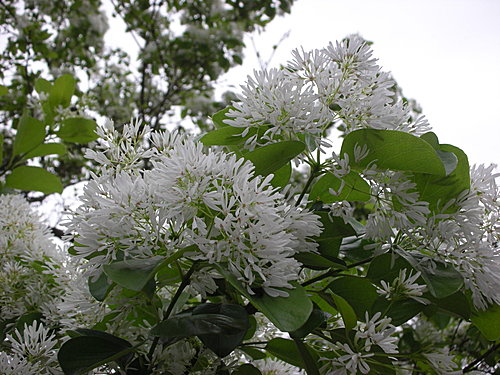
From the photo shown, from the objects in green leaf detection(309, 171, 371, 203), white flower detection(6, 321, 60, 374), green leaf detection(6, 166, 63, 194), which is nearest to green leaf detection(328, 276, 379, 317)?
green leaf detection(309, 171, 371, 203)

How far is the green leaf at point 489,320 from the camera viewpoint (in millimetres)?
615

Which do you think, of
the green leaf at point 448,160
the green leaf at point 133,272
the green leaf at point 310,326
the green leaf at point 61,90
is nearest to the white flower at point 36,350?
the green leaf at point 133,272

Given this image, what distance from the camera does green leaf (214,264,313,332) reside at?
0.46 metres

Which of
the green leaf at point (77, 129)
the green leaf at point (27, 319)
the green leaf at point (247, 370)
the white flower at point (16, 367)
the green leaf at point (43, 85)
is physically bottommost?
the green leaf at point (247, 370)

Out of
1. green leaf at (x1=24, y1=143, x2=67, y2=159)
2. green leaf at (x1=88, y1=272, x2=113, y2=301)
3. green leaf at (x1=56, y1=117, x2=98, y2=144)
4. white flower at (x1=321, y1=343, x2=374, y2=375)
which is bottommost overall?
white flower at (x1=321, y1=343, x2=374, y2=375)

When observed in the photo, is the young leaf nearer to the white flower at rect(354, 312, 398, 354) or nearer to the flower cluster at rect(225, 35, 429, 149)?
the white flower at rect(354, 312, 398, 354)

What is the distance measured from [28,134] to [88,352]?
0.67 meters

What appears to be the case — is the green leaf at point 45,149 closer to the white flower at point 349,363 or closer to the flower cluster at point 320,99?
the flower cluster at point 320,99

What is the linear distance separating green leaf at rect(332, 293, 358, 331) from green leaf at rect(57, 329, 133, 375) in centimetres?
25

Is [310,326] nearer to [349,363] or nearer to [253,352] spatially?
[349,363]

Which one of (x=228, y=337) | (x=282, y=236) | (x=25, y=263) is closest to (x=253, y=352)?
(x=228, y=337)

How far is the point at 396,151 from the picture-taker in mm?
583

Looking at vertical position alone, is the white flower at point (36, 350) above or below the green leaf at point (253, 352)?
above

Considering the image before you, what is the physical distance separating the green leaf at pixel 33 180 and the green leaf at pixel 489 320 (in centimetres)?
92
